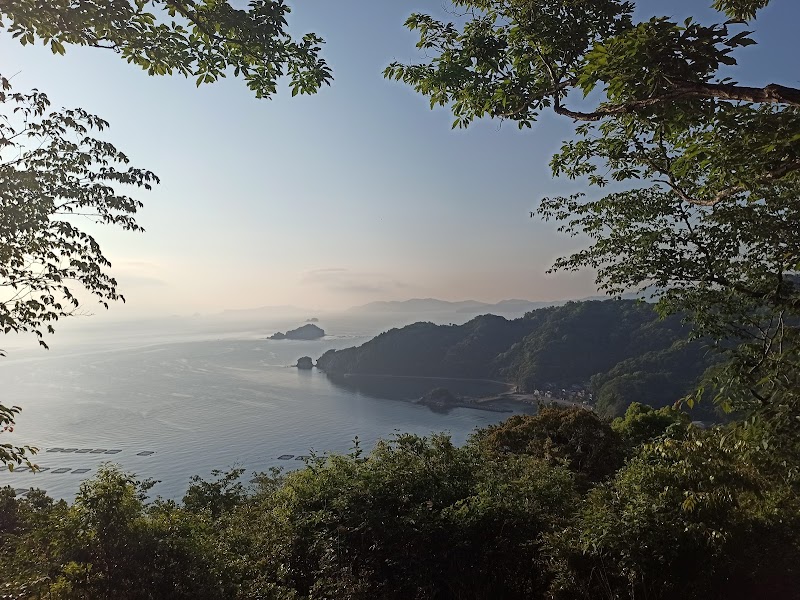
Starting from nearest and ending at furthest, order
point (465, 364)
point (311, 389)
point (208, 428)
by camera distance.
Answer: point (208, 428), point (311, 389), point (465, 364)

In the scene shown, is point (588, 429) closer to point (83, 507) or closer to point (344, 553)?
point (344, 553)

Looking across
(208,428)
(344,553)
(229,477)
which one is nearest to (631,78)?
(344,553)

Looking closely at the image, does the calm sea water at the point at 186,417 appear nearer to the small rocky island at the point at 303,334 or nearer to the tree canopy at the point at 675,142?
the tree canopy at the point at 675,142

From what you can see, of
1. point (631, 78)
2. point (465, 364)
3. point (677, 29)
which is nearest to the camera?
point (677, 29)

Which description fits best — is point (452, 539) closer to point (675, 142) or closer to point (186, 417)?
point (675, 142)

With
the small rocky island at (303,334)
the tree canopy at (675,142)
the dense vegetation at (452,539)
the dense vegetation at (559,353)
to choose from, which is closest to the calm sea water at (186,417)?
the dense vegetation at (559,353)

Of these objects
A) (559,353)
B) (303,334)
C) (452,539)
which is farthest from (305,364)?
(452,539)

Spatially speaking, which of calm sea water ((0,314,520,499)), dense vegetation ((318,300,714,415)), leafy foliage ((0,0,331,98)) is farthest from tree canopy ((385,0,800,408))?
dense vegetation ((318,300,714,415))
